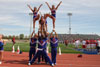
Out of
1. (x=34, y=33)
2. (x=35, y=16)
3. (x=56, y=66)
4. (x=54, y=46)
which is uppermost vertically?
(x=35, y=16)

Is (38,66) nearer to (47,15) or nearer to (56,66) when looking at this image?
(56,66)

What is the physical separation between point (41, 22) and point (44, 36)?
1.00 meters

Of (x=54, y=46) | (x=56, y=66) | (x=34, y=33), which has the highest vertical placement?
(x=34, y=33)

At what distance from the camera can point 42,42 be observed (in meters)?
10.5

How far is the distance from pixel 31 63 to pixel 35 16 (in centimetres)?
346

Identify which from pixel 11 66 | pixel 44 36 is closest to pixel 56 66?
pixel 44 36

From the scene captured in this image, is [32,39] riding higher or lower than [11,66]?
higher

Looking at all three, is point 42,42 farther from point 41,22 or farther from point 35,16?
point 35,16

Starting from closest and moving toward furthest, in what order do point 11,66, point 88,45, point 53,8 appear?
1. point 11,66
2. point 53,8
3. point 88,45

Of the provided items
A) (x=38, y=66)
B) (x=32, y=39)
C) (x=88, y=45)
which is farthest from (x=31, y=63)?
(x=88, y=45)

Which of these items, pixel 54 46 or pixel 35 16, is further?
pixel 35 16

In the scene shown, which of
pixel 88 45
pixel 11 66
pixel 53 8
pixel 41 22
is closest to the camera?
pixel 11 66

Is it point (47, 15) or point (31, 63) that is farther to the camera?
point (47, 15)

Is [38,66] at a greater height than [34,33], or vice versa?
[34,33]
